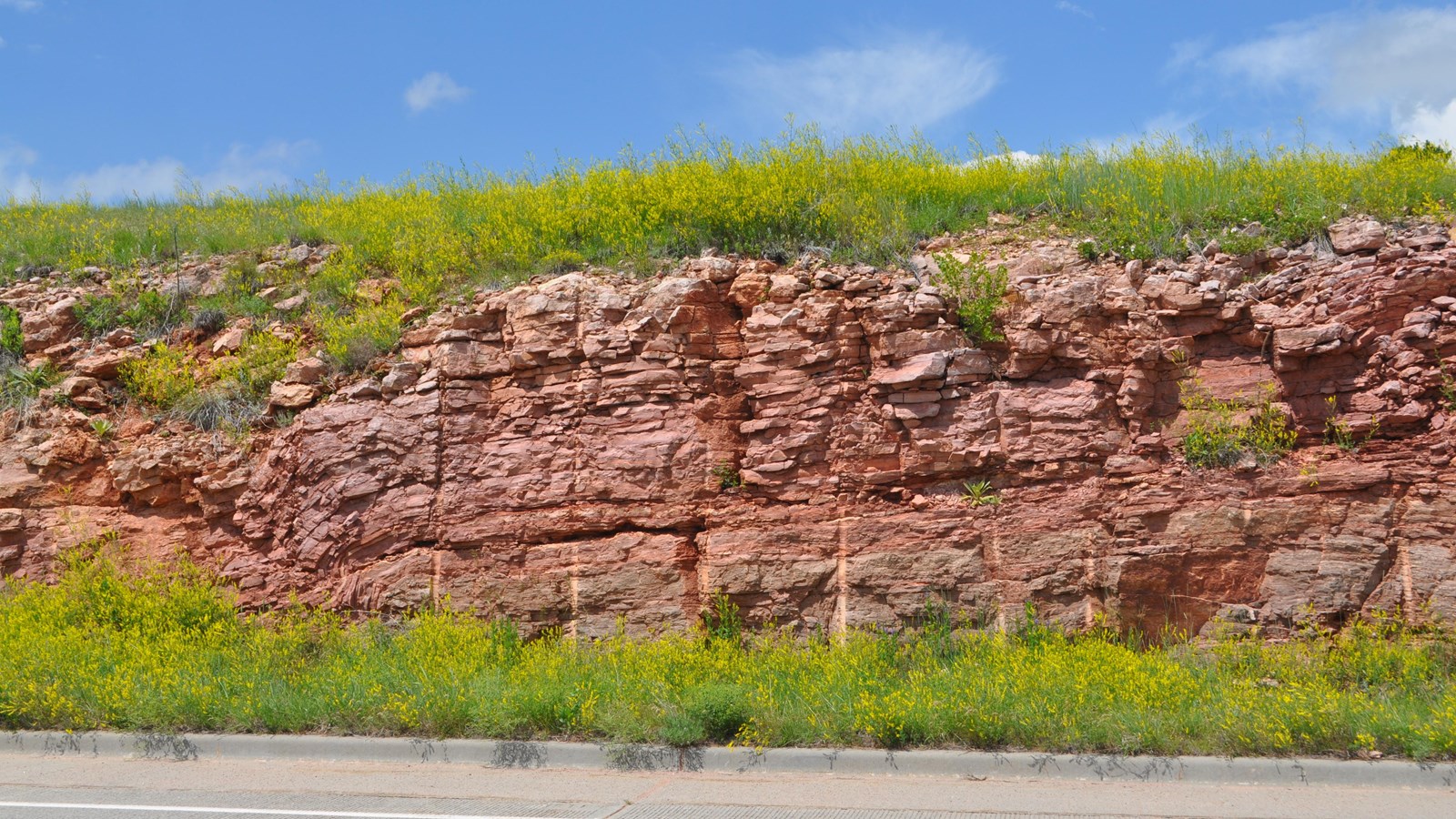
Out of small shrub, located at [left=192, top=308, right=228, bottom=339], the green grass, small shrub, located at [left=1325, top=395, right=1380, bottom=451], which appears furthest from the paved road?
small shrub, located at [left=192, top=308, right=228, bottom=339]

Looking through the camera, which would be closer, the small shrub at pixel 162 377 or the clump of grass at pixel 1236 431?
the clump of grass at pixel 1236 431

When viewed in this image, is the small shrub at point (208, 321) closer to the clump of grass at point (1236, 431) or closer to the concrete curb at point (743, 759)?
the concrete curb at point (743, 759)

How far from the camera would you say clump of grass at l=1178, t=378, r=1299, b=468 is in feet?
30.6

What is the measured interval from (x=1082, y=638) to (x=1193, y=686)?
4.66ft

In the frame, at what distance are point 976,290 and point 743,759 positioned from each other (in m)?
5.20

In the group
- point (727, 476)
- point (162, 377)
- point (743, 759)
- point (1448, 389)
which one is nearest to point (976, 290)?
point (727, 476)

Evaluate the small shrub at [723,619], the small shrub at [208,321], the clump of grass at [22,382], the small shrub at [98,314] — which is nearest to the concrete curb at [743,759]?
the small shrub at [723,619]

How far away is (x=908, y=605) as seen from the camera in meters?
9.43

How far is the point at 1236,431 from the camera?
30.9 feet

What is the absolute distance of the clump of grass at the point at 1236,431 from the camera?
30.6 ft

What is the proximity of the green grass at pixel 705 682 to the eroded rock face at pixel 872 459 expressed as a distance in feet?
1.39

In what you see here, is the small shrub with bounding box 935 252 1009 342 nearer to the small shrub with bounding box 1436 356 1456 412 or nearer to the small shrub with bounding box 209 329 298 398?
the small shrub with bounding box 1436 356 1456 412

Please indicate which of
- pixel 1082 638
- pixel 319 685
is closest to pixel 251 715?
pixel 319 685

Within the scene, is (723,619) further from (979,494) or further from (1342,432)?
(1342,432)
